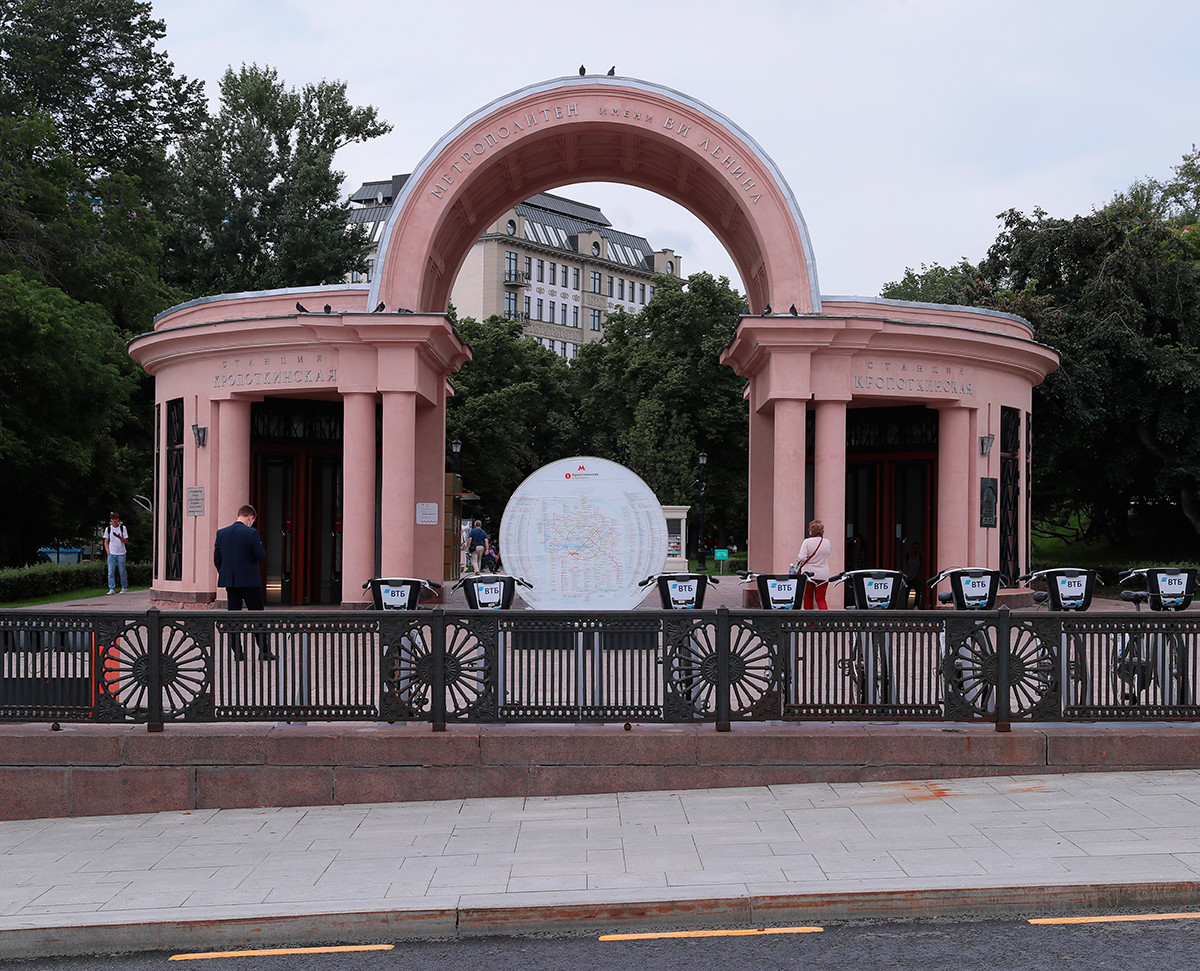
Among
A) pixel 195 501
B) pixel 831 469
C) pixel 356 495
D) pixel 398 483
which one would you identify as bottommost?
pixel 195 501

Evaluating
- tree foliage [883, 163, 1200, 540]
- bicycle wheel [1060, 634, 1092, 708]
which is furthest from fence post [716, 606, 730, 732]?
tree foliage [883, 163, 1200, 540]

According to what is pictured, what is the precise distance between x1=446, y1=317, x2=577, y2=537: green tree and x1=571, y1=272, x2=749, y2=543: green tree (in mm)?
5294

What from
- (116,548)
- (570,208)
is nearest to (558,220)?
(570,208)

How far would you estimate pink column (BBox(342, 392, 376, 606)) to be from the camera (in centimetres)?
1716

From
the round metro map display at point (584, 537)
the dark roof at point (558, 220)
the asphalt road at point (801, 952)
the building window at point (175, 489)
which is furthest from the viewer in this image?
the dark roof at point (558, 220)

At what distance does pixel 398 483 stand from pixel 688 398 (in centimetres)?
3308

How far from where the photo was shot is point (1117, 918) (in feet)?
19.3

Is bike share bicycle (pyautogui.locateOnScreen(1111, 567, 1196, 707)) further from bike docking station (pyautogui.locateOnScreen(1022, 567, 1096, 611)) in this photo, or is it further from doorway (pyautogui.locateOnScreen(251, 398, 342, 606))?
doorway (pyautogui.locateOnScreen(251, 398, 342, 606))

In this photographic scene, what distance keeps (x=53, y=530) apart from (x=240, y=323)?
1643cm

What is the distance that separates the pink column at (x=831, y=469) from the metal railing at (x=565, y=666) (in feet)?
26.8

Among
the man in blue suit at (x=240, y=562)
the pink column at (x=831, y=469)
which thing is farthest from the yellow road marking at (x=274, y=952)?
the pink column at (x=831, y=469)

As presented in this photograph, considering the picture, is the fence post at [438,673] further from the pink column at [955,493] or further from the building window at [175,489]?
the building window at [175,489]

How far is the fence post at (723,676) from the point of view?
8.55 metres

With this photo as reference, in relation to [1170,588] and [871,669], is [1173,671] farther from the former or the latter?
[1170,588]
